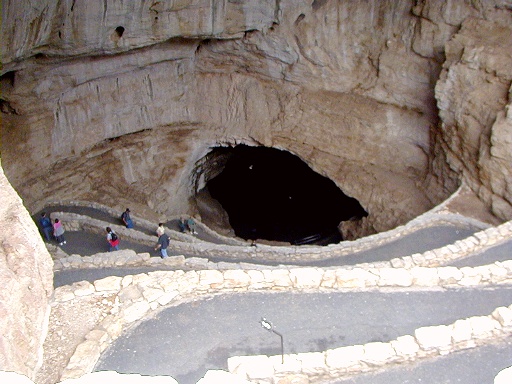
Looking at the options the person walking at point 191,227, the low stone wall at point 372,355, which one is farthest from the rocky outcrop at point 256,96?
the low stone wall at point 372,355

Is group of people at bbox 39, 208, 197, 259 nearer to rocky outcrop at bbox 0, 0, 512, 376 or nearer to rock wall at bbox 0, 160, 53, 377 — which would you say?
rocky outcrop at bbox 0, 0, 512, 376

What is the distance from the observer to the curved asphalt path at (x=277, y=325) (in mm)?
5984

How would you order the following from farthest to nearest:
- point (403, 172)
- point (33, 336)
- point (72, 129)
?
point (403, 172) < point (72, 129) < point (33, 336)

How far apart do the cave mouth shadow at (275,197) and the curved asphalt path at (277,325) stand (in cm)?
1158

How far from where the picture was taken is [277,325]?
21.5 feet

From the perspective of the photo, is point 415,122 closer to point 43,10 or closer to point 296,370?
point 43,10

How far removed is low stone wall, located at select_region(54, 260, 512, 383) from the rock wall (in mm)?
545

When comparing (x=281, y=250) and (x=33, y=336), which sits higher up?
→ (x=33, y=336)

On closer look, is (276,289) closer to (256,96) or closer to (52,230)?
(52,230)

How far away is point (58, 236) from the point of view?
12.0 meters

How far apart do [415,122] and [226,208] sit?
9.09m

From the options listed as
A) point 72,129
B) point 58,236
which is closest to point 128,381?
point 58,236

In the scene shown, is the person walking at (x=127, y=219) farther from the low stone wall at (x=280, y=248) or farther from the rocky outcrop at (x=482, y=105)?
the rocky outcrop at (x=482, y=105)

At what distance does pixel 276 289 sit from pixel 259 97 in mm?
12730
